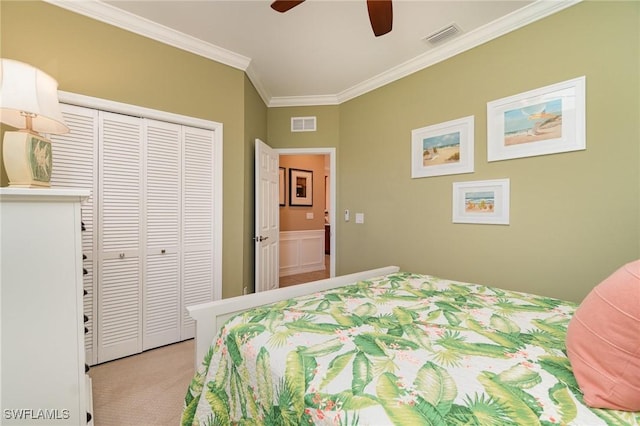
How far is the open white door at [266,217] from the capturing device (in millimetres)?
2998

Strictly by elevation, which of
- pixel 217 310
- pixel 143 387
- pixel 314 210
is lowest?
pixel 143 387

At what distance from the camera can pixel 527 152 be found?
2072 mm

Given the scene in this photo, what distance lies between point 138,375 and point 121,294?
2.08ft

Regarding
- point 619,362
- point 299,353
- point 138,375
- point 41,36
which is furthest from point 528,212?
point 41,36

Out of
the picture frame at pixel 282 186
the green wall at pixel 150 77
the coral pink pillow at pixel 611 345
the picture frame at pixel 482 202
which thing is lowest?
the coral pink pillow at pixel 611 345

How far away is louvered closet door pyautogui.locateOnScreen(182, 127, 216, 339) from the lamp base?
1208 mm

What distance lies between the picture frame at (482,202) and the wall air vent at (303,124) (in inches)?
77.8

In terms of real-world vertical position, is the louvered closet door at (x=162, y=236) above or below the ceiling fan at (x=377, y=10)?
below

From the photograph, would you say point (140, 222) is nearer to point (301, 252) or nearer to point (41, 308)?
point (41, 308)

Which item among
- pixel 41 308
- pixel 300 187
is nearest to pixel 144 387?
pixel 41 308

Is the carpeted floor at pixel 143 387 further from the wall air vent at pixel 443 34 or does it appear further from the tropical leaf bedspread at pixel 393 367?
the wall air vent at pixel 443 34

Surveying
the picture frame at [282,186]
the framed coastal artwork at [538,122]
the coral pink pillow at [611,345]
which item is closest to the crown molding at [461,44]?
the framed coastal artwork at [538,122]

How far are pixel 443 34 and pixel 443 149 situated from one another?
0.97 meters

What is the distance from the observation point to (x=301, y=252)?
540 centimetres
